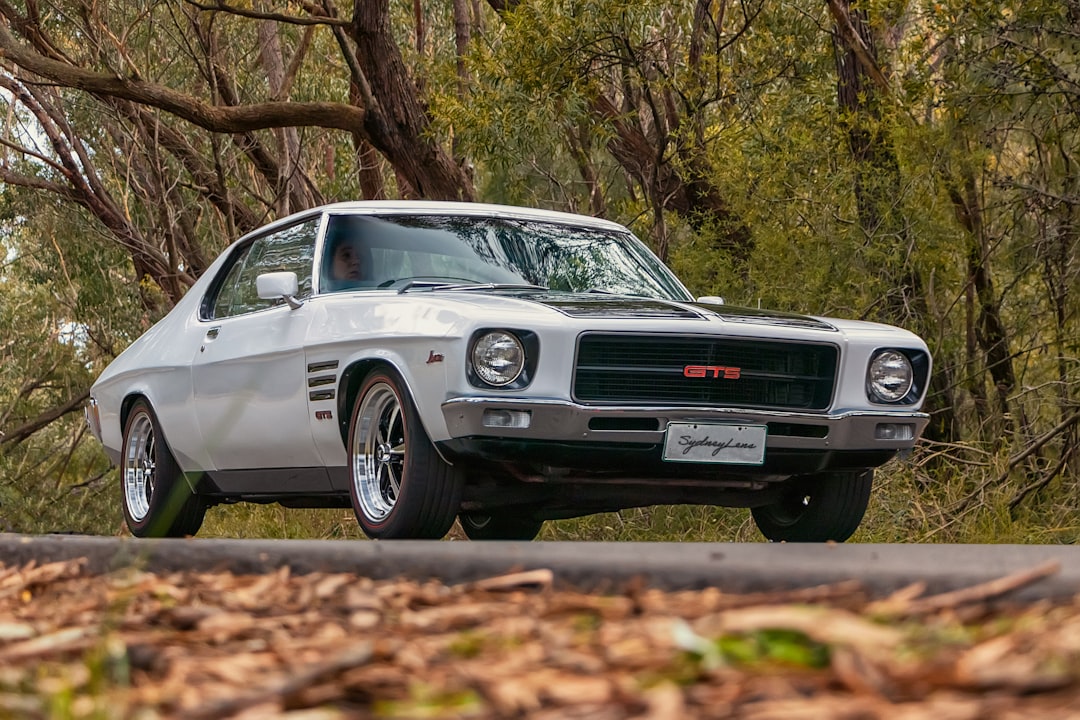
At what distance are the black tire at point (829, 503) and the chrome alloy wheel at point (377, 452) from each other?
200 cm

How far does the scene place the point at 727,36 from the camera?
1570 centimetres

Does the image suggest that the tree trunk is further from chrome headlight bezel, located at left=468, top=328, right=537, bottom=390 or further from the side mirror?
chrome headlight bezel, located at left=468, top=328, right=537, bottom=390

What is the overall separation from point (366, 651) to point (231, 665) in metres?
0.29

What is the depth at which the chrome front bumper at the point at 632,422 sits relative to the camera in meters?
6.14

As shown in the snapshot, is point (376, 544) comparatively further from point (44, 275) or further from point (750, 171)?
point (44, 275)

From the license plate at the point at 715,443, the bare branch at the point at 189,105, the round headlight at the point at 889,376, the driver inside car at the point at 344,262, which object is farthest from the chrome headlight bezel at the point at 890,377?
the bare branch at the point at 189,105

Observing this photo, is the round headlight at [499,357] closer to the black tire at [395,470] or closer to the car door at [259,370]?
the black tire at [395,470]

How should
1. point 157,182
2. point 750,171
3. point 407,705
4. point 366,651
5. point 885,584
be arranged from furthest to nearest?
point 157,182, point 750,171, point 885,584, point 366,651, point 407,705

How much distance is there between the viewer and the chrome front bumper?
20.2ft

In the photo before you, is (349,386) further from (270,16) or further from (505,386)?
(270,16)

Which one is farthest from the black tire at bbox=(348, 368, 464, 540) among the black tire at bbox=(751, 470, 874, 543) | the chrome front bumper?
the black tire at bbox=(751, 470, 874, 543)

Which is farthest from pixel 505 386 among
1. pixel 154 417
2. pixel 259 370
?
pixel 154 417

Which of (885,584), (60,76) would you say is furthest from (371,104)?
(885,584)

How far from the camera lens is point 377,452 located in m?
6.72
